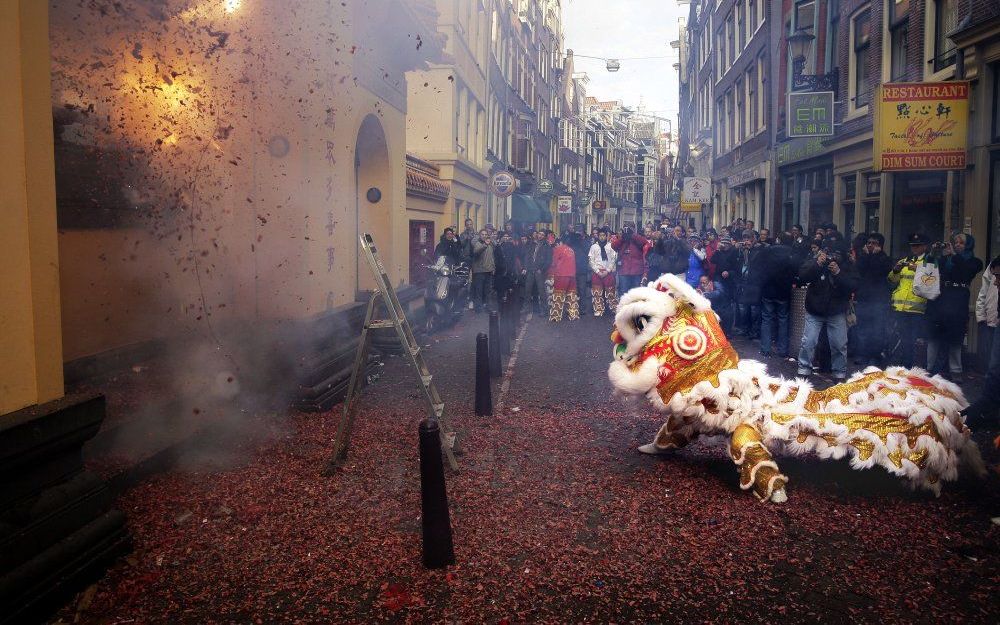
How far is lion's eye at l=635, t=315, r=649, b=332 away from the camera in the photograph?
479 cm

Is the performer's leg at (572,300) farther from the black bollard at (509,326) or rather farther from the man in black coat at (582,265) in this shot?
the black bollard at (509,326)

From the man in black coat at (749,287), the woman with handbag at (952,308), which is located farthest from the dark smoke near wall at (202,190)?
the woman with handbag at (952,308)

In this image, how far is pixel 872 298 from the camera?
30.0 feet

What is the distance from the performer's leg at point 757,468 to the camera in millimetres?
4418

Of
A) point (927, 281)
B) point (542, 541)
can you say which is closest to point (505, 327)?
point (927, 281)

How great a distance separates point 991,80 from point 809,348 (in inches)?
207

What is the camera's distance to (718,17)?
3002 cm

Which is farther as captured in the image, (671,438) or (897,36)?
(897,36)

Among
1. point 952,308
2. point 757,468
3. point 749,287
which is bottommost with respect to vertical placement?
point 757,468

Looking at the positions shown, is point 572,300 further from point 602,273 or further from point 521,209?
point 521,209

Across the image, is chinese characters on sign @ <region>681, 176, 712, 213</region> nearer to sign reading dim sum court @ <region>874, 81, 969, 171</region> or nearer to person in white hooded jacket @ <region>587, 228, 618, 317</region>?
person in white hooded jacket @ <region>587, 228, 618, 317</region>

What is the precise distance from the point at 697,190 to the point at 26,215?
2673cm

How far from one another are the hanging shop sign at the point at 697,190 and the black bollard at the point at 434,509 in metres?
25.5


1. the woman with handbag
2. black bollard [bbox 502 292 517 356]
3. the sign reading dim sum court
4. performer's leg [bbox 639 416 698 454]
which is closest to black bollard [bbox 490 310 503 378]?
black bollard [bbox 502 292 517 356]
